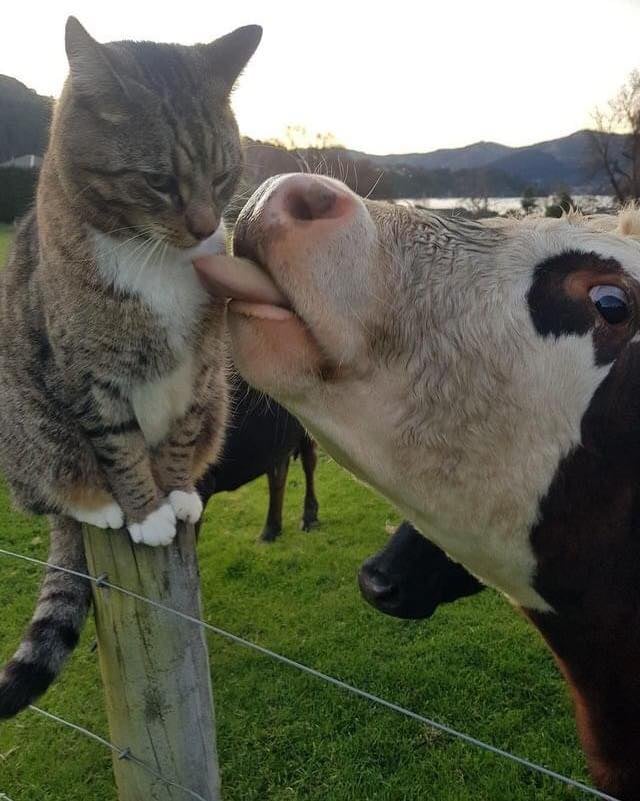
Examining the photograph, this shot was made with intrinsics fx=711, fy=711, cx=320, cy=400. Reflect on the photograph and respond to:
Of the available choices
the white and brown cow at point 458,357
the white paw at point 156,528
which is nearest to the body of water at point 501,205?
the white and brown cow at point 458,357

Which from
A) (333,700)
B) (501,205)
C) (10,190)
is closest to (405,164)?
(501,205)

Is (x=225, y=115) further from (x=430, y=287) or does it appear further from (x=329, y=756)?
(x=329, y=756)

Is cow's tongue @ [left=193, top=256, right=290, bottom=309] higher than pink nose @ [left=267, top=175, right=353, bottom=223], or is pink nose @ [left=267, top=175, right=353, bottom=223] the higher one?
pink nose @ [left=267, top=175, right=353, bottom=223]

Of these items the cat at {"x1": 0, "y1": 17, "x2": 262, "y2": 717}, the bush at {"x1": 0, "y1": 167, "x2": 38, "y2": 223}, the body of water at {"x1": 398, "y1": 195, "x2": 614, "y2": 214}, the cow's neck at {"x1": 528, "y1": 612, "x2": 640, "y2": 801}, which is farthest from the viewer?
the bush at {"x1": 0, "y1": 167, "x2": 38, "y2": 223}

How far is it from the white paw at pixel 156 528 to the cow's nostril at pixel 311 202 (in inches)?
40.8

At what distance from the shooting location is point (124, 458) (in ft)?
6.88

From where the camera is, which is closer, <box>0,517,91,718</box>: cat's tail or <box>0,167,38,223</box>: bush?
<box>0,517,91,718</box>: cat's tail

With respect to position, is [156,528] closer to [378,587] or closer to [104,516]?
[104,516]

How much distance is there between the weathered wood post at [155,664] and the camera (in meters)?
1.91

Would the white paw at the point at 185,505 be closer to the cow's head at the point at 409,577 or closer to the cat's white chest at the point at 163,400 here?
the cat's white chest at the point at 163,400

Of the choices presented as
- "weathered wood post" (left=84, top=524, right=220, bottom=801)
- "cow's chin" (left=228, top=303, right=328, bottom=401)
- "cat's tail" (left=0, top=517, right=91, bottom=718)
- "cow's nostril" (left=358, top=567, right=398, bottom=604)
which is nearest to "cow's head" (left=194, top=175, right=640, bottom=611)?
"cow's chin" (left=228, top=303, right=328, bottom=401)

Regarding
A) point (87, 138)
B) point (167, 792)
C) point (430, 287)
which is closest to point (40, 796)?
point (167, 792)

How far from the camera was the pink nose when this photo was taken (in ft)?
4.27

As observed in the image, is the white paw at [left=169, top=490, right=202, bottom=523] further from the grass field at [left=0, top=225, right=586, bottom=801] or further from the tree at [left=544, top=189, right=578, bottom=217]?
the grass field at [left=0, top=225, right=586, bottom=801]
